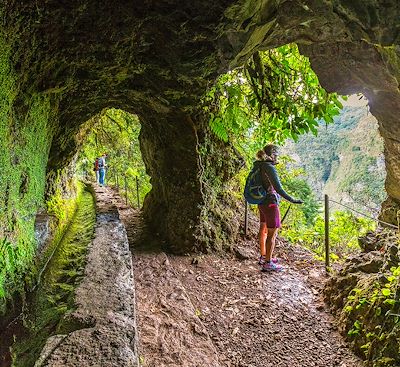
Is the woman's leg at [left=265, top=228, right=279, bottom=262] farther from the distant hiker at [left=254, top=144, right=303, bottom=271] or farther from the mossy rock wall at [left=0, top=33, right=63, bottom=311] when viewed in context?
the mossy rock wall at [left=0, top=33, right=63, bottom=311]

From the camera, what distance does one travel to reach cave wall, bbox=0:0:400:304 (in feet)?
9.31

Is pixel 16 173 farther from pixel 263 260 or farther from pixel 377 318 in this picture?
pixel 263 260

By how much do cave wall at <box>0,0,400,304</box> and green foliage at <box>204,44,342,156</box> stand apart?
0.65 metres

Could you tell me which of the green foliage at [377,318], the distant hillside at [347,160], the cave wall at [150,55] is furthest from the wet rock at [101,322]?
the distant hillside at [347,160]

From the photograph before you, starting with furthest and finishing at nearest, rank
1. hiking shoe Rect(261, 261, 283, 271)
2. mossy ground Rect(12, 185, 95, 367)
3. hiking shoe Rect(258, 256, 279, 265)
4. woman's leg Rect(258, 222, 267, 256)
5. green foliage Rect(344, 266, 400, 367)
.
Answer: hiking shoe Rect(258, 256, 279, 265)
woman's leg Rect(258, 222, 267, 256)
hiking shoe Rect(261, 261, 283, 271)
green foliage Rect(344, 266, 400, 367)
mossy ground Rect(12, 185, 95, 367)

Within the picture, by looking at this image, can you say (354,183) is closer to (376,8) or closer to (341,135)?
(341,135)

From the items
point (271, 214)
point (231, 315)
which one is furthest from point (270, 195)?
point (231, 315)

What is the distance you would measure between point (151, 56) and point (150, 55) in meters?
0.02

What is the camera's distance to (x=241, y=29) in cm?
349

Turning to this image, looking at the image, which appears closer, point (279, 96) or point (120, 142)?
point (279, 96)

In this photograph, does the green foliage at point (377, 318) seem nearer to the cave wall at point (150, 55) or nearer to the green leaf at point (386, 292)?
the green leaf at point (386, 292)

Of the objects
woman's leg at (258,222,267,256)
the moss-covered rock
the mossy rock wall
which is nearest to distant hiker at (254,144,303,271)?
woman's leg at (258,222,267,256)

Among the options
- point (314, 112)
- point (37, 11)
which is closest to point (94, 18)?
point (37, 11)

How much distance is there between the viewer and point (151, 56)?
13.7 ft
